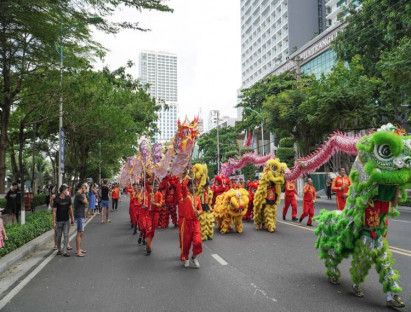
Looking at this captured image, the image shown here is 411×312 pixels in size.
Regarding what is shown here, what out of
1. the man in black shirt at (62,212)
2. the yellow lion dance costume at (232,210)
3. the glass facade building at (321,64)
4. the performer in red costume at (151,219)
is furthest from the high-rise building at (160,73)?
the performer in red costume at (151,219)

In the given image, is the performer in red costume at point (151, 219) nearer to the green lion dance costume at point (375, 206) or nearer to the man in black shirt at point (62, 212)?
the man in black shirt at point (62, 212)

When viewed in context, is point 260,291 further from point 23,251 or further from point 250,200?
point 250,200

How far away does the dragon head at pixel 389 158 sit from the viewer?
15.0ft

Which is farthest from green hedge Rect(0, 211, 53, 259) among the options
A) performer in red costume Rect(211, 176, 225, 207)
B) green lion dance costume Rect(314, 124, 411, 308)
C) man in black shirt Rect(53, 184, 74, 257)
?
green lion dance costume Rect(314, 124, 411, 308)

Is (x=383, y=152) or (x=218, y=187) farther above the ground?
(x=383, y=152)

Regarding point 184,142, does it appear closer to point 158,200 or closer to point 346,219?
point 158,200

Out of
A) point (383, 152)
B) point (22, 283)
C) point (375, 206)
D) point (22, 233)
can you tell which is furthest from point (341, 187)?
point (22, 233)

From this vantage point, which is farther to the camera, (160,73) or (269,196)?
(160,73)

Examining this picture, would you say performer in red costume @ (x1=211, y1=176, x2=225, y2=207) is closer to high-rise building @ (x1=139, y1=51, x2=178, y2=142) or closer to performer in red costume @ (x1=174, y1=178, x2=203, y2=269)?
performer in red costume @ (x1=174, y1=178, x2=203, y2=269)

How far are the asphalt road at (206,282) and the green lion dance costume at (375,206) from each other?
16.7 inches

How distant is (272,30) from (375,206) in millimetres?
76338

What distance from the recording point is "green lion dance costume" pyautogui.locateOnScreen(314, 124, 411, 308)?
461 centimetres

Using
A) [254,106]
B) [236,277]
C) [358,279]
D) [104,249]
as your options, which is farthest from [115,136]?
[254,106]

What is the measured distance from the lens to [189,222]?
6.96 meters
